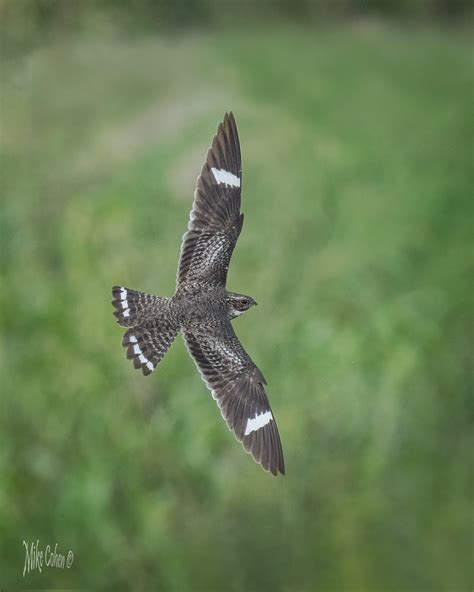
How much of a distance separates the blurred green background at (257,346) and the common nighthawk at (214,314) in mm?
2600

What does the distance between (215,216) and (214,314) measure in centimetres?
38

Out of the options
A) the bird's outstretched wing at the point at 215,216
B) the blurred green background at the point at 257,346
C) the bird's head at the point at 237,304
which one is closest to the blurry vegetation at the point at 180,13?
the blurred green background at the point at 257,346

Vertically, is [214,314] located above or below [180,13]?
below

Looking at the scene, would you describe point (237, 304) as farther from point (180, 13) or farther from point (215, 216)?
point (180, 13)

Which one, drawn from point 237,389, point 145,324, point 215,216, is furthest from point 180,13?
point 145,324

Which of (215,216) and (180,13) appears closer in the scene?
(215,216)

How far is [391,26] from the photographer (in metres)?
9.62

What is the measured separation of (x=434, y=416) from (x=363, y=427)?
0.62 m

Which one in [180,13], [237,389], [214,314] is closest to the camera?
[214,314]

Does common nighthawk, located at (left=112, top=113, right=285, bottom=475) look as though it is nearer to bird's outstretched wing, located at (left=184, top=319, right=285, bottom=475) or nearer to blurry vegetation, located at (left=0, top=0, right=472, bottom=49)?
bird's outstretched wing, located at (left=184, top=319, right=285, bottom=475)

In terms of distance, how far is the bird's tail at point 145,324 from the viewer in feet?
4.91

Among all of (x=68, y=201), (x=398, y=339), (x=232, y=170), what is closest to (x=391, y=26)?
(x=68, y=201)

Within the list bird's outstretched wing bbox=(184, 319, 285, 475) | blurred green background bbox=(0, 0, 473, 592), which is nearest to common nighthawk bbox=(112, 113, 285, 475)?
bird's outstretched wing bbox=(184, 319, 285, 475)

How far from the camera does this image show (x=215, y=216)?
190cm
